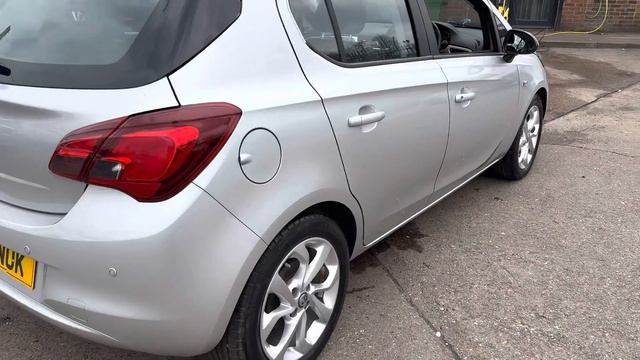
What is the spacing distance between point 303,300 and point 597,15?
13008mm

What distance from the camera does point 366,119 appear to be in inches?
85.8

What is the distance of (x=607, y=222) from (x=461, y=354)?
1.96 metres

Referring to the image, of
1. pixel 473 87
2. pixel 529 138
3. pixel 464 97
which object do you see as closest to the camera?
pixel 464 97

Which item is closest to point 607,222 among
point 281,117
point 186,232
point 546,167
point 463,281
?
point 546,167

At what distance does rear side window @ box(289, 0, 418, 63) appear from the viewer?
2072 mm

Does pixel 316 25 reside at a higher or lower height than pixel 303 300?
higher

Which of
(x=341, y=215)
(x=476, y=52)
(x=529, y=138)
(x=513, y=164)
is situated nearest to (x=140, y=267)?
(x=341, y=215)

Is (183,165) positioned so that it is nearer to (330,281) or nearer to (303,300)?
(303,300)

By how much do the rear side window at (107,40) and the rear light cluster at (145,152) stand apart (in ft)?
0.46

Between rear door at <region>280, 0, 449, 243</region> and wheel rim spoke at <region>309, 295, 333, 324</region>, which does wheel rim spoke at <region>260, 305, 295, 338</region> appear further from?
rear door at <region>280, 0, 449, 243</region>

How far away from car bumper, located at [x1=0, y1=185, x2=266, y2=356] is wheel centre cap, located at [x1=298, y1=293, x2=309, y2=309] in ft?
1.32

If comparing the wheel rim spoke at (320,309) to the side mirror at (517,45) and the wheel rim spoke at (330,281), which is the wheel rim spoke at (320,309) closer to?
the wheel rim spoke at (330,281)

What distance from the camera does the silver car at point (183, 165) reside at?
62.0 inches

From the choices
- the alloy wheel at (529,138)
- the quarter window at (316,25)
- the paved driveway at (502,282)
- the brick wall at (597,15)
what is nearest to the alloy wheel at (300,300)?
the paved driveway at (502,282)
